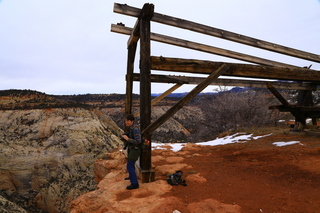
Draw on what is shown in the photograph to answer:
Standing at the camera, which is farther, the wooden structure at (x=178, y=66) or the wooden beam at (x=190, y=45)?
the wooden beam at (x=190, y=45)

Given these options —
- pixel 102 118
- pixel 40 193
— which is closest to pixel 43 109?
pixel 102 118

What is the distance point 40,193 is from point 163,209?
15.8 metres

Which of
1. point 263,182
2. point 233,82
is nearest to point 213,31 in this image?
point 233,82

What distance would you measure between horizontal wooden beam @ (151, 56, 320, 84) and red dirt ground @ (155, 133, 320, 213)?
2.09 metres

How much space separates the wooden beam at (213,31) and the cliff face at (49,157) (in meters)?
13.8

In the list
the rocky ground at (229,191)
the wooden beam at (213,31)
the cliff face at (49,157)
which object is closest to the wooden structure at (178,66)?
the wooden beam at (213,31)

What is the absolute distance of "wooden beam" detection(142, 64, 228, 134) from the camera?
3773mm

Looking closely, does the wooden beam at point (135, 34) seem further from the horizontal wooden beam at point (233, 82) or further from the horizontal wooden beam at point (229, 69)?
the horizontal wooden beam at point (229, 69)

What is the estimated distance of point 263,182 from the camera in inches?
145

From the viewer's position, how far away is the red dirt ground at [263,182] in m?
2.84

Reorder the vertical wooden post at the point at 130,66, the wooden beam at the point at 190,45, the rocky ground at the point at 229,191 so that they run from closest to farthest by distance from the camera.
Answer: the rocky ground at the point at 229,191, the wooden beam at the point at 190,45, the vertical wooden post at the point at 130,66

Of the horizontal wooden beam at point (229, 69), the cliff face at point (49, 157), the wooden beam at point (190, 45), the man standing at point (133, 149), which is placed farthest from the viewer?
the cliff face at point (49, 157)

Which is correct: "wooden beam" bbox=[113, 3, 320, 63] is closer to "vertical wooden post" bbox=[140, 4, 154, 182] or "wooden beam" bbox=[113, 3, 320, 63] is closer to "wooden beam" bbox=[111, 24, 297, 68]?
"vertical wooden post" bbox=[140, 4, 154, 182]

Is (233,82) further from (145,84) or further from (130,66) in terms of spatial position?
(145,84)
